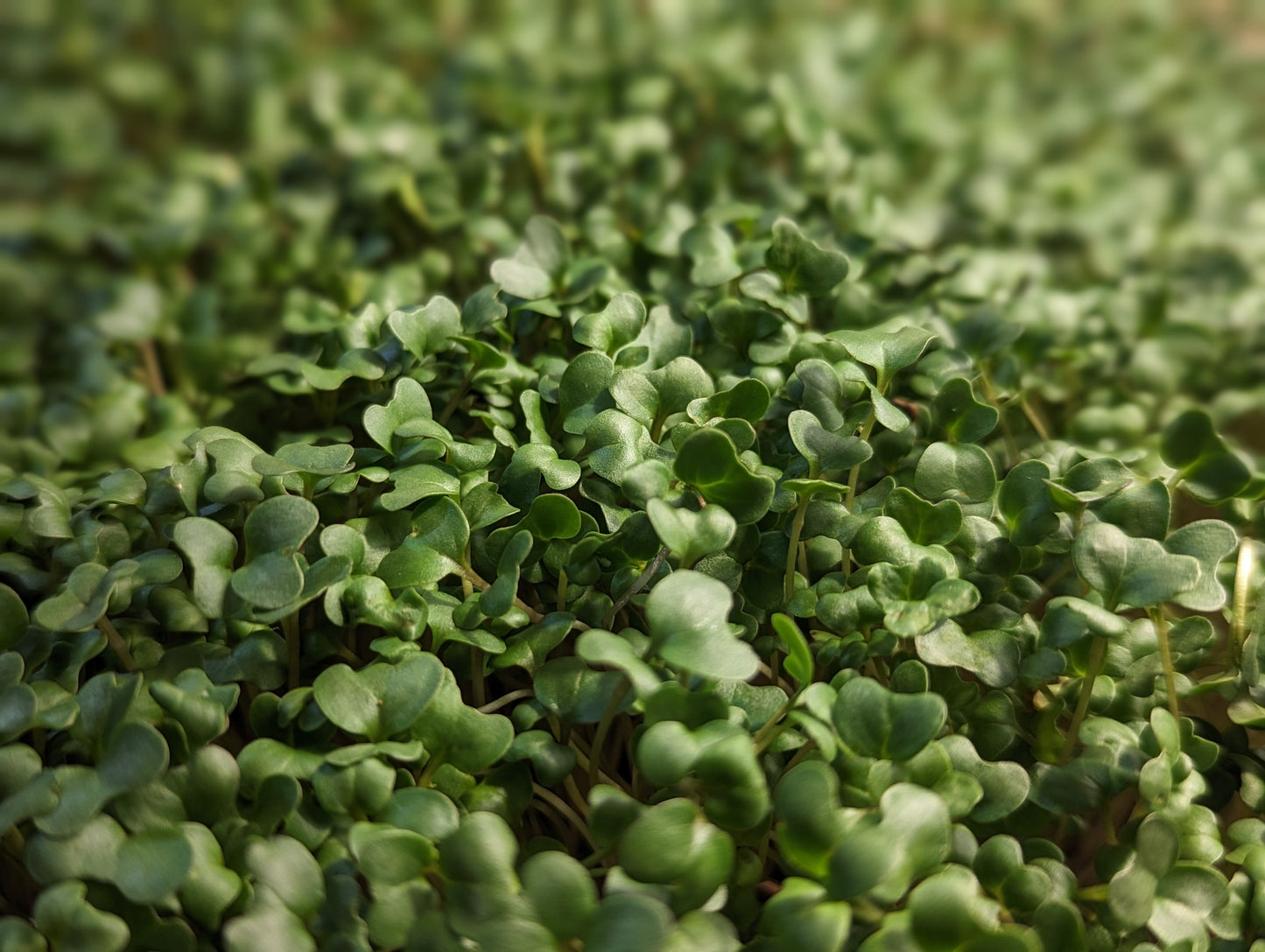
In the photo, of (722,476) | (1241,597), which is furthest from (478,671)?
(1241,597)

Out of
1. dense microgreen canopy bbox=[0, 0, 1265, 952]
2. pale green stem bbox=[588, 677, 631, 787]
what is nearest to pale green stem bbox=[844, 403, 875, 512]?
dense microgreen canopy bbox=[0, 0, 1265, 952]

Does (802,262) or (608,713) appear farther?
(802,262)

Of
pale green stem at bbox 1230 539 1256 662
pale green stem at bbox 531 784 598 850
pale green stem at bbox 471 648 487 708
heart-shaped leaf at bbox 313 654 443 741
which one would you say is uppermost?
pale green stem at bbox 1230 539 1256 662

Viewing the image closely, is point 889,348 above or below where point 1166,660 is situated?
above

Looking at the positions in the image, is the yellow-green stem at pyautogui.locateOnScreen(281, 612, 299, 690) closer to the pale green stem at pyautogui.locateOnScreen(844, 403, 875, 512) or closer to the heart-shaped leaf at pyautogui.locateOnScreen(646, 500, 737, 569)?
the heart-shaped leaf at pyautogui.locateOnScreen(646, 500, 737, 569)

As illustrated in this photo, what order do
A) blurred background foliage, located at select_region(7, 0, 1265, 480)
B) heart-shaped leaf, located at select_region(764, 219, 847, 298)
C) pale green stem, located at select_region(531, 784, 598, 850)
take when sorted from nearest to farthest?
pale green stem, located at select_region(531, 784, 598, 850) < heart-shaped leaf, located at select_region(764, 219, 847, 298) < blurred background foliage, located at select_region(7, 0, 1265, 480)

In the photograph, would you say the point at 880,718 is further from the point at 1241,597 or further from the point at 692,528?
the point at 1241,597

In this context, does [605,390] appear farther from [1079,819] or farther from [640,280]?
[1079,819]
